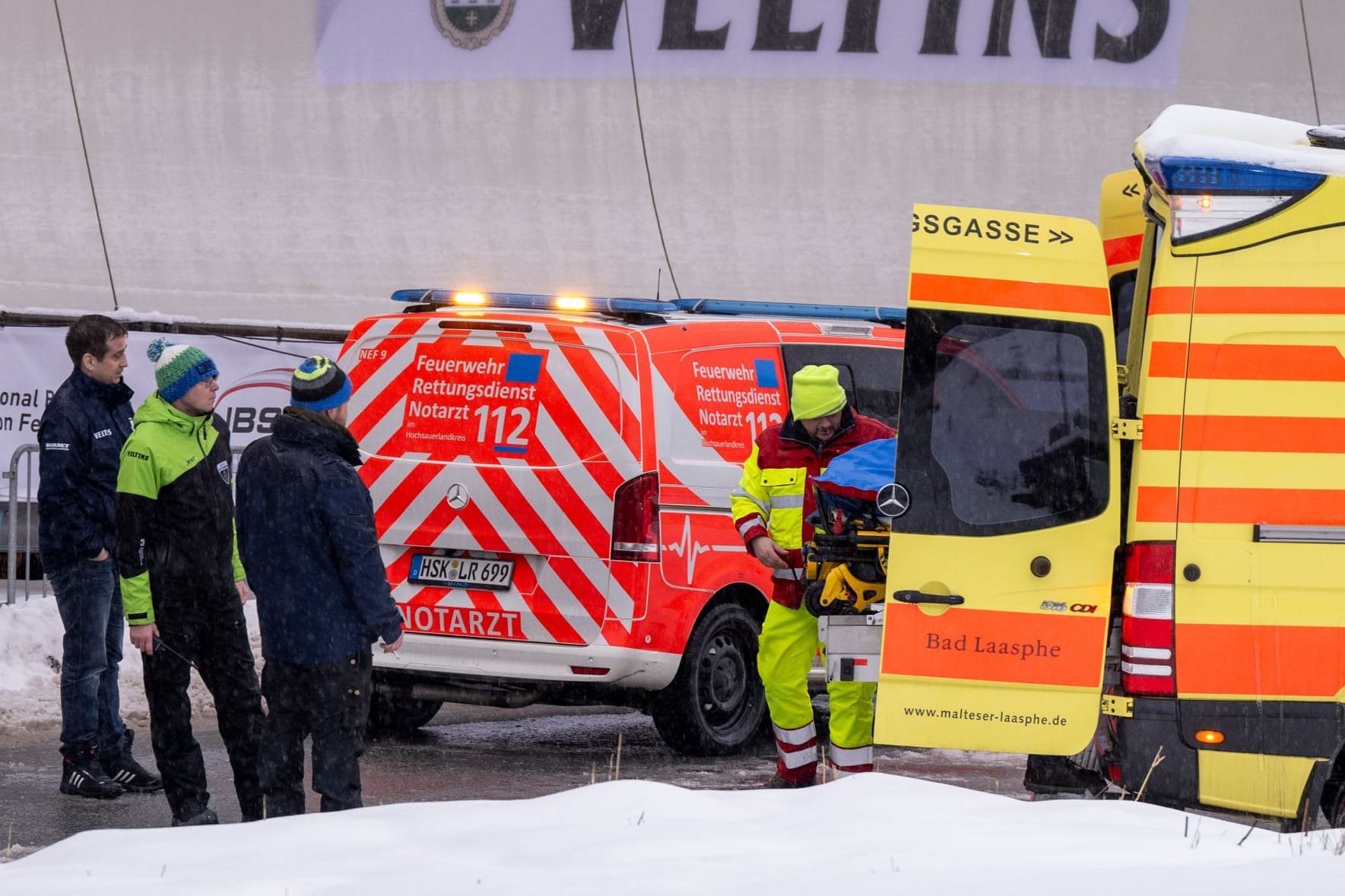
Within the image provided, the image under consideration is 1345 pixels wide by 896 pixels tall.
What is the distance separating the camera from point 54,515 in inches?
287

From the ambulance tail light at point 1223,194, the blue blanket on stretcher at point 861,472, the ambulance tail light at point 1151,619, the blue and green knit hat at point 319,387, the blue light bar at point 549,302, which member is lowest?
the ambulance tail light at point 1151,619

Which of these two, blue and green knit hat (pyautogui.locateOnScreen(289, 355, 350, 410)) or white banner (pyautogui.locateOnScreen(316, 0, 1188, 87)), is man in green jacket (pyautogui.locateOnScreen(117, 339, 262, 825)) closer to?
blue and green knit hat (pyautogui.locateOnScreen(289, 355, 350, 410))

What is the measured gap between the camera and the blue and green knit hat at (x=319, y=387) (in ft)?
19.0

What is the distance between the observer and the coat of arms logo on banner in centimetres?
1608

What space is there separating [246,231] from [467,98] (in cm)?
216

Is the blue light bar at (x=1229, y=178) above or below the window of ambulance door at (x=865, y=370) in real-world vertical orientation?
above

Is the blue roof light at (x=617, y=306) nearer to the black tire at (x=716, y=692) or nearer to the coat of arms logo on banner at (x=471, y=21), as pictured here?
the black tire at (x=716, y=692)

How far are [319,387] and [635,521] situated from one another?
7.38 ft

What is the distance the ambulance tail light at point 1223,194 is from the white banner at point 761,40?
36.6 feet

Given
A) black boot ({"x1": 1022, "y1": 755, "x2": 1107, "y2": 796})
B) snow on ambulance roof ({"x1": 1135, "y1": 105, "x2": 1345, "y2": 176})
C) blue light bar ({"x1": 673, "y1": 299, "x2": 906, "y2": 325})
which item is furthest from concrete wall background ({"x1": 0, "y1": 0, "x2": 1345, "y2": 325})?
snow on ambulance roof ({"x1": 1135, "y1": 105, "x2": 1345, "y2": 176})

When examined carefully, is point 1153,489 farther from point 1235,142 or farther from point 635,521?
point 635,521

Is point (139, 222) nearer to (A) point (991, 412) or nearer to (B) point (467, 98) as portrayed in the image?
(B) point (467, 98)

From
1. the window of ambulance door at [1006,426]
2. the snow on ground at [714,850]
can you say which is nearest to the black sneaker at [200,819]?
the snow on ground at [714,850]

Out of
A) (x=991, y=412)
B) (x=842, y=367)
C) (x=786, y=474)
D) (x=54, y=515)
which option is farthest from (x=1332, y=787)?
(x=54, y=515)
